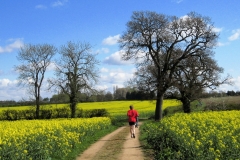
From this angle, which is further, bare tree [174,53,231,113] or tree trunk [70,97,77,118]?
tree trunk [70,97,77,118]

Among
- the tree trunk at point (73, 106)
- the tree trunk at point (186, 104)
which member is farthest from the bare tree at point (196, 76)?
the tree trunk at point (73, 106)

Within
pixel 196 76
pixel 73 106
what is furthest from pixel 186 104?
pixel 73 106

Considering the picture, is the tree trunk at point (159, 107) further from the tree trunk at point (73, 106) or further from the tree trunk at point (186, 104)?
the tree trunk at point (73, 106)

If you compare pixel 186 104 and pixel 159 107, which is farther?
pixel 186 104

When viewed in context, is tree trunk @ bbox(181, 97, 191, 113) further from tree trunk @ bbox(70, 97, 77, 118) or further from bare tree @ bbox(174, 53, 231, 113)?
tree trunk @ bbox(70, 97, 77, 118)

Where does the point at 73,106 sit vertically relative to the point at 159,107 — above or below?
above

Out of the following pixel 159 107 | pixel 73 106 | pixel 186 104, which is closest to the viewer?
pixel 159 107

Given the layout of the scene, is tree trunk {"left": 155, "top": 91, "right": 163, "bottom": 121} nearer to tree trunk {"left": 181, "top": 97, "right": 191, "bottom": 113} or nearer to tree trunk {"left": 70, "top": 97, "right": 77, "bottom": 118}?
tree trunk {"left": 181, "top": 97, "right": 191, "bottom": 113}

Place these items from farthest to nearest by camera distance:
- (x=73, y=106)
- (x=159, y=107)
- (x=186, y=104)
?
(x=73, y=106) → (x=186, y=104) → (x=159, y=107)

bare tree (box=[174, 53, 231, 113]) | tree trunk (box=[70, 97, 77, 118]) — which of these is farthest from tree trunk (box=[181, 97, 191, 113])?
tree trunk (box=[70, 97, 77, 118])

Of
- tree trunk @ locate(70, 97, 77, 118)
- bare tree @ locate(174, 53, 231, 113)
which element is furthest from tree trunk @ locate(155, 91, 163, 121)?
tree trunk @ locate(70, 97, 77, 118)

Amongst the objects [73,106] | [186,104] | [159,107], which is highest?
[73,106]

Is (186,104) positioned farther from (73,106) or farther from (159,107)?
(73,106)

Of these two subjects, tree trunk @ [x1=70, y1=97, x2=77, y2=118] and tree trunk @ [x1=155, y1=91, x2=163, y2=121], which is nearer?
tree trunk @ [x1=155, y1=91, x2=163, y2=121]
